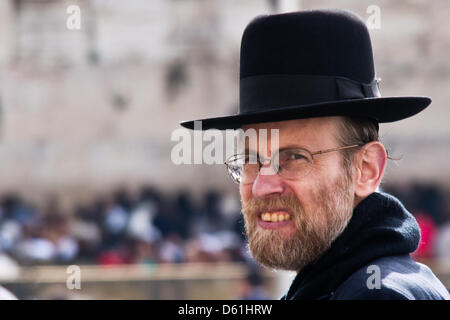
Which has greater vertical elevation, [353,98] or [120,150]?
[120,150]

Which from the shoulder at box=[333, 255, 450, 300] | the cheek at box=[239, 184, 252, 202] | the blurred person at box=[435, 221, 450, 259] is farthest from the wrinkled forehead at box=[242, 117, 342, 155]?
the blurred person at box=[435, 221, 450, 259]

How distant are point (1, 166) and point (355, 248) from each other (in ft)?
54.2

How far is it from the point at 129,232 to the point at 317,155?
11.4 metres

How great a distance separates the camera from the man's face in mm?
2828

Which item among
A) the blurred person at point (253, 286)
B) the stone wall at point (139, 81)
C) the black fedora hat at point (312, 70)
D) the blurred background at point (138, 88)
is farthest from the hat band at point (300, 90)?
the stone wall at point (139, 81)

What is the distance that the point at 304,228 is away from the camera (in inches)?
111

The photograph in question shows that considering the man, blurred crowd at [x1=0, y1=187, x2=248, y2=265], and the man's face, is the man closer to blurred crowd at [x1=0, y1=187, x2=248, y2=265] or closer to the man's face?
the man's face

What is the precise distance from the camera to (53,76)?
19047 millimetres

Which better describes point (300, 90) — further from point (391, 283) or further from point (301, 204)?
point (391, 283)

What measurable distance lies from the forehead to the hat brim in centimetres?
4

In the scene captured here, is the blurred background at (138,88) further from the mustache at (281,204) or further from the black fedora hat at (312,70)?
the mustache at (281,204)

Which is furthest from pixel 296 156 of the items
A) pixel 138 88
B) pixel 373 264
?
pixel 138 88

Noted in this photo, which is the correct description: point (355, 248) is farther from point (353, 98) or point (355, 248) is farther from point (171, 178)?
point (171, 178)
